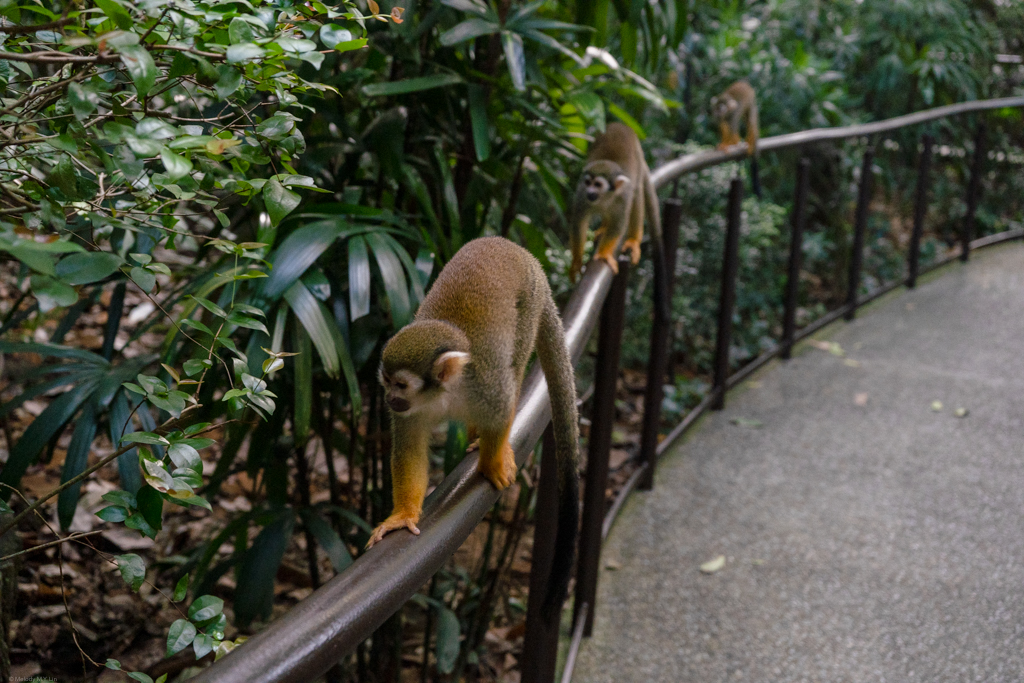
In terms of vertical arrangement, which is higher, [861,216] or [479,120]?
[479,120]

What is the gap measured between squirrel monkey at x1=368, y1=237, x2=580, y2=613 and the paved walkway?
1.03 metres

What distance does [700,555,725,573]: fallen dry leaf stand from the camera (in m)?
2.73

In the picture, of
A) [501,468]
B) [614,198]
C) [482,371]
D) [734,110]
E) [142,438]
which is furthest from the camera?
[734,110]

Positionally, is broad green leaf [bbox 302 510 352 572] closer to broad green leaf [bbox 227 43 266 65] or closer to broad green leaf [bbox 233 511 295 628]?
broad green leaf [bbox 233 511 295 628]

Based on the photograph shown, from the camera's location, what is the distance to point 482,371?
4.90 ft

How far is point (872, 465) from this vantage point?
333 cm

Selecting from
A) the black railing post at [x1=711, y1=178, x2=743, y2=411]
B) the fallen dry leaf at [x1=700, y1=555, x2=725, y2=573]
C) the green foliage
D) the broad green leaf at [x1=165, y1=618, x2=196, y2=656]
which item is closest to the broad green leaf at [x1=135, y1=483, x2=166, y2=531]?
the green foliage

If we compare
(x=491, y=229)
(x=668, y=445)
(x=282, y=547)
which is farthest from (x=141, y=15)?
(x=668, y=445)

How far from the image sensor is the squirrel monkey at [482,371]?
140cm

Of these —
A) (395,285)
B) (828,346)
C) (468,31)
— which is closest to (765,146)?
(828,346)

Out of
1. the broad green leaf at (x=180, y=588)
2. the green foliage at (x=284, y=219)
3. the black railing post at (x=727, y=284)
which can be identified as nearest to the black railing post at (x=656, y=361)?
the green foliage at (x=284, y=219)

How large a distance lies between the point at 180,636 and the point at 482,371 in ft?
2.19

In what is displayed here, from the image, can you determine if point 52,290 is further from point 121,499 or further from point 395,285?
point 395,285

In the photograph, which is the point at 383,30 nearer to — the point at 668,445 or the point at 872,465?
the point at 668,445
